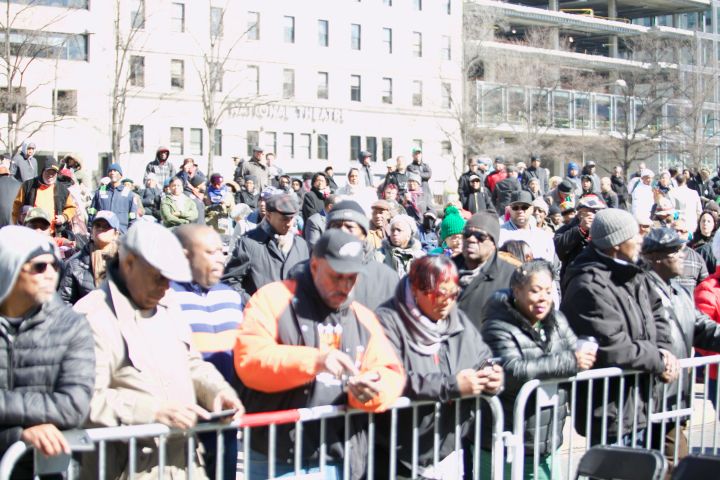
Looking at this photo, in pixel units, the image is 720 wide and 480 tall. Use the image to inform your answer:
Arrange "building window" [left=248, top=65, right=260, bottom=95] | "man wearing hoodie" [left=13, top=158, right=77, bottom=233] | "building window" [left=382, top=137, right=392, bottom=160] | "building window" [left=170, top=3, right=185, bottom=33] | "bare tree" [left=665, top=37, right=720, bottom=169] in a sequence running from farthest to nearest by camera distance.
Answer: "building window" [left=382, top=137, right=392, bottom=160] < "building window" [left=248, top=65, right=260, bottom=95] < "bare tree" [left=665, top=37, right=720, bottom=169] < "building window" [left=170, top=3, right=185, bottom=33] < "man wearing hoodie" [left=13, top=158, right=77, bottom=233]

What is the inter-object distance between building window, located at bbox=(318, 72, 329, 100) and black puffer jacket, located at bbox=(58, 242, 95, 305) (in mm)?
55867

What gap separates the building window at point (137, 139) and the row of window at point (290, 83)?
225cm

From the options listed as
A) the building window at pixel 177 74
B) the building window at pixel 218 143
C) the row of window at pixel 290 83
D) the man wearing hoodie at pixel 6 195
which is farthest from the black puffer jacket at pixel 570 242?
the building window at pixel 177 74

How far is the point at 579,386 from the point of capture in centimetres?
622

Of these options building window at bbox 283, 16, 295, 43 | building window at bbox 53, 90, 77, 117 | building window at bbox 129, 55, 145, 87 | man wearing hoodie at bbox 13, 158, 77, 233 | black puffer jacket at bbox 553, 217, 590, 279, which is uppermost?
building window at bbox 283, 16, 295, 43

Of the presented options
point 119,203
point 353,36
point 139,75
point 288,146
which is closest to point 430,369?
point 119,203

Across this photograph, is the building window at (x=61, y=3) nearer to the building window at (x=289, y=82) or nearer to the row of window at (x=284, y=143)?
the row of window at (x=284, y=143)

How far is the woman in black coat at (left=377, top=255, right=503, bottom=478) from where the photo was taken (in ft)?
17.1

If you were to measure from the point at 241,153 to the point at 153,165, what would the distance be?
1409 inches

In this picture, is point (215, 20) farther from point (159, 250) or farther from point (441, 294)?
point (159, 250)

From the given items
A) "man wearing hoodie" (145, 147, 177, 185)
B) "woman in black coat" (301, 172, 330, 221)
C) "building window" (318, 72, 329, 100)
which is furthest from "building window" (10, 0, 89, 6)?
"woman in black coat" (301, 172, 330, 221)

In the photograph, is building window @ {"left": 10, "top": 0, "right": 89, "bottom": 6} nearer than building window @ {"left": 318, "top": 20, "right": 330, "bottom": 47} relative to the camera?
Yes

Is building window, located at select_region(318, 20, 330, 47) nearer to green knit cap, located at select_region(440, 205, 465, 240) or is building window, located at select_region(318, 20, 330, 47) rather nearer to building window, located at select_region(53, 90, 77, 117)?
building window, located at select_region(53, 90, 77, 117)

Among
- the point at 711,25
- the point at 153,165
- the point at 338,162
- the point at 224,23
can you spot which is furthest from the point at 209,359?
the point at 711,25
